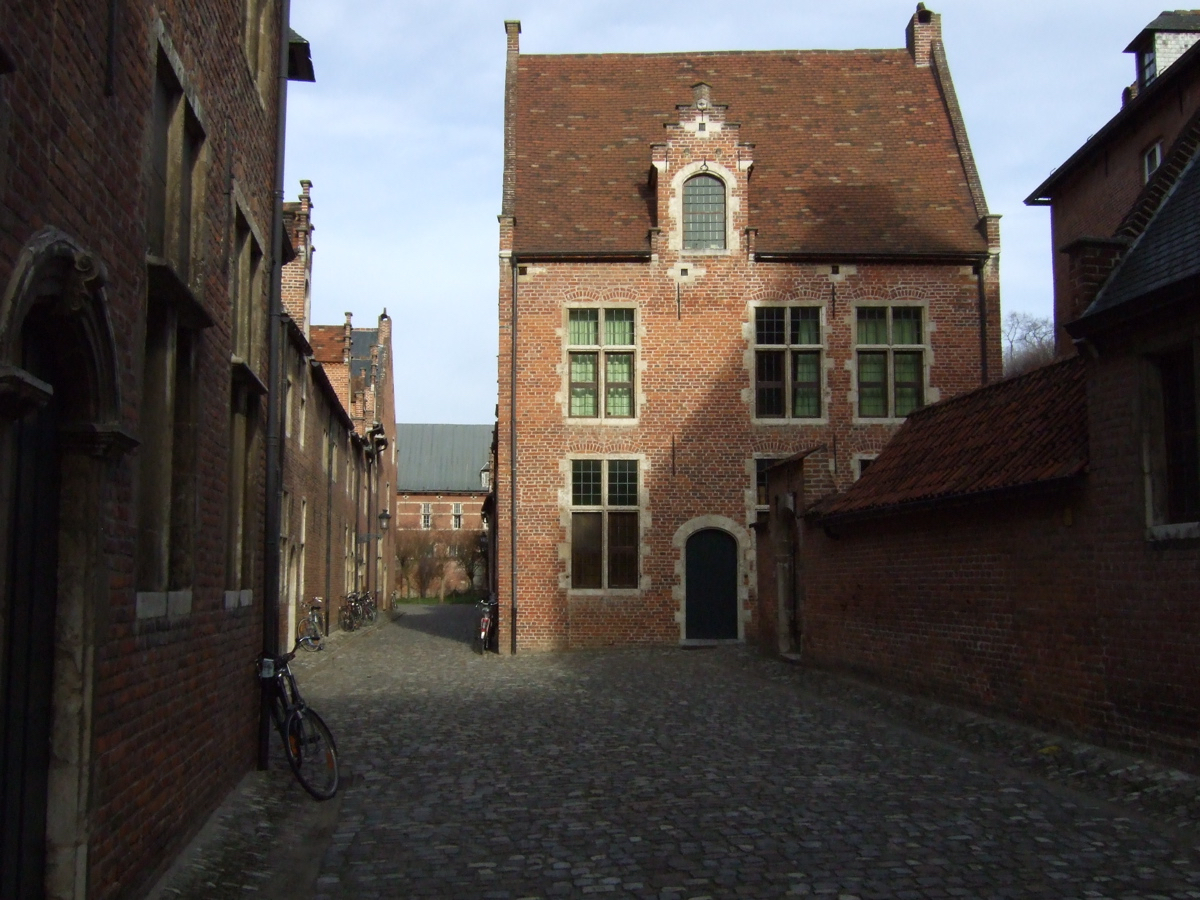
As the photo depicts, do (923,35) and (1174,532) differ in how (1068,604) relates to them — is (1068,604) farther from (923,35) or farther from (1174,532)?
(923,35)

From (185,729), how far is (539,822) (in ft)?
7.79

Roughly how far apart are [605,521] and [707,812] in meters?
15.7

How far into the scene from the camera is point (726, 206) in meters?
24.6

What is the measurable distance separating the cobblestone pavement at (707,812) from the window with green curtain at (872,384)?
426 inches

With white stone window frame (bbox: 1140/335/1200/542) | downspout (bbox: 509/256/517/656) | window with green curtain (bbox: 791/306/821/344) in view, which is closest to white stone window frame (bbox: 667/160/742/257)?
window with green curtain (bbox: 791/306/821/344)

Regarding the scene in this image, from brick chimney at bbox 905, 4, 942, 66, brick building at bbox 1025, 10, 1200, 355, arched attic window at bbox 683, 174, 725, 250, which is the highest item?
brick chimney at bbox 905, 4, 942, 66

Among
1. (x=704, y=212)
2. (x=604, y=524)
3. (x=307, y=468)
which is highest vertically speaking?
(x=704, y=212)

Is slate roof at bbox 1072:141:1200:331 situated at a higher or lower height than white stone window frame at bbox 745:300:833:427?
lower

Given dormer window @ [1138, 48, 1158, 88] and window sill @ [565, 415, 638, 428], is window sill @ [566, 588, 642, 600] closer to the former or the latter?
window sill @ [565, 415, 638, 428]

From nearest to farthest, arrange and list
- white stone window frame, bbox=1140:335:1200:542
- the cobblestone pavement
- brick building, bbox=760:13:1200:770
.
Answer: the cobblestone pavement, brick building, bbox=760:13:1200:770, white stone window frame, bbox=1140:335:1200:542

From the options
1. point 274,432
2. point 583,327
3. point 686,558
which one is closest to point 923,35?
point 583,327

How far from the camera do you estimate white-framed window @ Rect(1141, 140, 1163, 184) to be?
2242cm

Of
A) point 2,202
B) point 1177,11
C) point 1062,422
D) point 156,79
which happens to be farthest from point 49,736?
point 1177,11

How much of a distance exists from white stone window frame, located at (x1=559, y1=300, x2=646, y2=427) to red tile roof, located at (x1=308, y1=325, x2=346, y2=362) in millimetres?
11868
